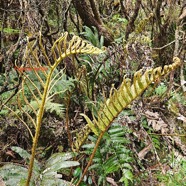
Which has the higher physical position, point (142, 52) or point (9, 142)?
point (142, 52)

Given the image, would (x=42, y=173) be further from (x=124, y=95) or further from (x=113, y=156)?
(x=124, y=95)

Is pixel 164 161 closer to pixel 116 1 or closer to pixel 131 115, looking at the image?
pixel 131 115

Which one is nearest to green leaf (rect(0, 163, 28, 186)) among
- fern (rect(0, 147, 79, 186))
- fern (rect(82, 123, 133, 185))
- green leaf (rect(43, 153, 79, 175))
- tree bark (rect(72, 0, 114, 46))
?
fern (rect(0, 147, 79, 186))

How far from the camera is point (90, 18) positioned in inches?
121

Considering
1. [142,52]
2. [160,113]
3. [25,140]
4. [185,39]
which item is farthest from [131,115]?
[185,39]

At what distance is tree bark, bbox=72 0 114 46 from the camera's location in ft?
9.84

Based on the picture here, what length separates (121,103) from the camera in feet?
4.47

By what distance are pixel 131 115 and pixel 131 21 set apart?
1138 mm

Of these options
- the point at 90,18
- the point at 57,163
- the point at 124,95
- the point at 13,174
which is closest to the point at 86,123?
the point at 57,163

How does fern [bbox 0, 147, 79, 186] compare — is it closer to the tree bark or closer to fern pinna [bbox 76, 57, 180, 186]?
fern pinna [bbox 76, 57, 180, 186]

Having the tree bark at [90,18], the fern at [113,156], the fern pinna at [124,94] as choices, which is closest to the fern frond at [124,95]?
the fern pinna at [124,94]

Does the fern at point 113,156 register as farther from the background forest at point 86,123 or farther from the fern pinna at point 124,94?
the fern pinna at point 124,94

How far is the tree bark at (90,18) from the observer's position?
300 centimetres

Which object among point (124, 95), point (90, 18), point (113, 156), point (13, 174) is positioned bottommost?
point (113, 156)
